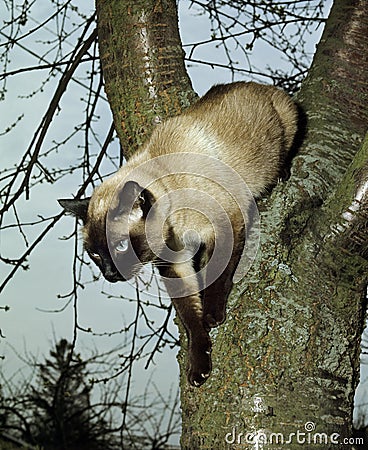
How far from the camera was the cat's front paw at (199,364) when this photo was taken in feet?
5.43

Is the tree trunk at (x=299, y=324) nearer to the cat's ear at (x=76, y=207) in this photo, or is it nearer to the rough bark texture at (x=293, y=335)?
the rough bark texture at (x=293, y=335)

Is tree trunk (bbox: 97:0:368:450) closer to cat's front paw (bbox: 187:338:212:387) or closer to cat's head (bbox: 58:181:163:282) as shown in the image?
cat's front paw (bbox: 187:338:212:387)

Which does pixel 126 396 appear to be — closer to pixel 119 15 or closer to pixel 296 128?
pixel 296 128

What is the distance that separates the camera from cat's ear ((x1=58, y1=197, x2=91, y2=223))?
1.92 meters

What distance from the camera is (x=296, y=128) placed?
2.07 meters

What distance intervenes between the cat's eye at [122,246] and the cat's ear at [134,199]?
9 centimetres

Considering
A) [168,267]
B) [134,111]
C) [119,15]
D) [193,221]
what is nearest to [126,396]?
[168,267]

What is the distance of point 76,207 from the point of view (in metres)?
1.93

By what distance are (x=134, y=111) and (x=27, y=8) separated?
3.84 feet

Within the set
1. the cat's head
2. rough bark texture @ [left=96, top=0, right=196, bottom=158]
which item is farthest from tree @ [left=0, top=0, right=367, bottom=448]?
rough bark texture @ [left=96, top=0, right=196, bottom=158]

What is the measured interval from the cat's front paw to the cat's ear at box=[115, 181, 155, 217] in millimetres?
430

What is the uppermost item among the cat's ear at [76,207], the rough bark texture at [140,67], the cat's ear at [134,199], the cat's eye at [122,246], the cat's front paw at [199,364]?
the rough bark texture at [140,67]

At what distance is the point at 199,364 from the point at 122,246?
43 cm

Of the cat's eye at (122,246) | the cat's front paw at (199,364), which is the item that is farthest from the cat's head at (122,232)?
the cat's front paw at (199,364)
